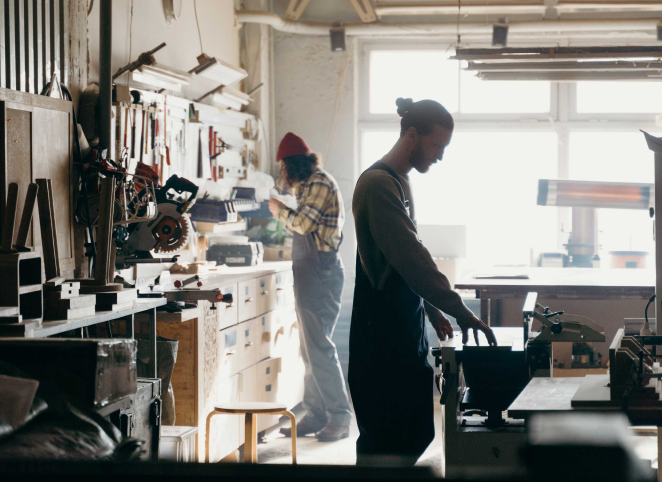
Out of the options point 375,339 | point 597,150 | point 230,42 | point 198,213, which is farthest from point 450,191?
point 375,339

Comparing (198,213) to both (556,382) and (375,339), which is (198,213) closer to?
(375,339)

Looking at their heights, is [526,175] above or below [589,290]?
above

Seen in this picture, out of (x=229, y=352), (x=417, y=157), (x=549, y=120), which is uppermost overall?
(x=549, y=120)

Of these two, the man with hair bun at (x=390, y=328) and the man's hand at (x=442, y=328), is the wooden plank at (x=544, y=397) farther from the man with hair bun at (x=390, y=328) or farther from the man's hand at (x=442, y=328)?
the man's hand at (x=442, y=328)

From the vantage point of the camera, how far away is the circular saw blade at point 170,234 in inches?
119

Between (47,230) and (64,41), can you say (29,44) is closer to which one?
(64,41)

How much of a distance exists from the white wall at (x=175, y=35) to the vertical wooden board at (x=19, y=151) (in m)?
0.80

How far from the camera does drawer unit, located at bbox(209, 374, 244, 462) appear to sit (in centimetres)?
347

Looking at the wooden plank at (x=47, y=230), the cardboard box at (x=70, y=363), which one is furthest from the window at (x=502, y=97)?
the cardboard box at (x=70, y=363)

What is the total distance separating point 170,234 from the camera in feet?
9.95

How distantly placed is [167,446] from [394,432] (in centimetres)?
95

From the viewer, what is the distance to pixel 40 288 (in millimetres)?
2113

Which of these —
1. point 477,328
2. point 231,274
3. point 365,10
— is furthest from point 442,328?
point 365,10

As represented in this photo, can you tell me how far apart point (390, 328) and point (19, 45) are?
1614 millimetres
